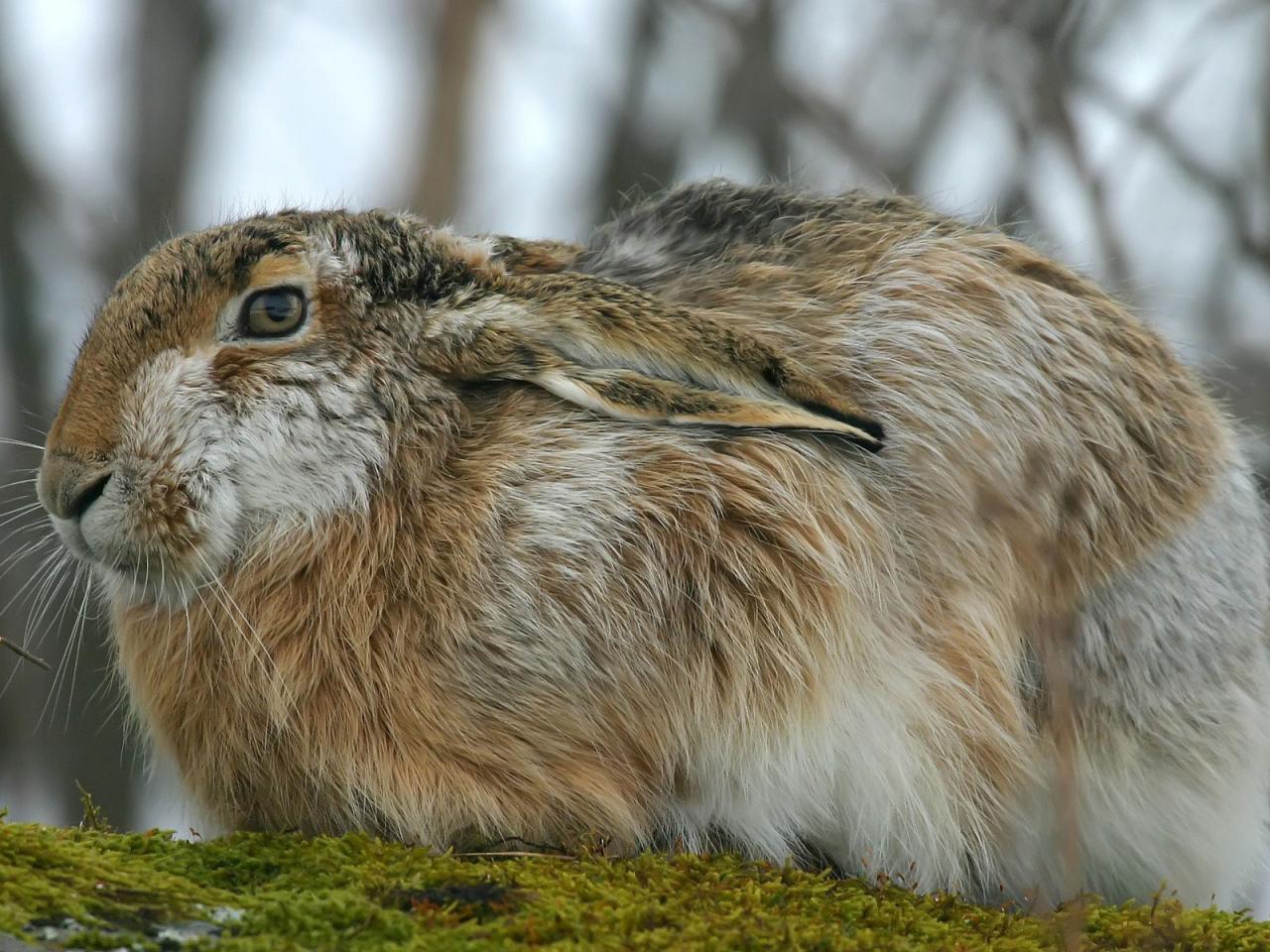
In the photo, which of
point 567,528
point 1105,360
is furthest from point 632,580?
point 1105,360

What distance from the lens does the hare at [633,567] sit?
4.30 m

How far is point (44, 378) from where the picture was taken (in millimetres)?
8117

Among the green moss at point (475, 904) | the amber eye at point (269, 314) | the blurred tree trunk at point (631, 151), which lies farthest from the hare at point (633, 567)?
the blurred tree trunk at point (631, 151)

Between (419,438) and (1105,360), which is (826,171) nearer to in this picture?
(1105,360)

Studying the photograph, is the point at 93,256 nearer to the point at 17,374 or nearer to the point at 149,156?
the point at 149,156

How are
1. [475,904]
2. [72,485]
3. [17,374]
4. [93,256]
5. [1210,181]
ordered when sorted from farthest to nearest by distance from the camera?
[1210,181] → [93,256] → [17,374] → [72,485] → [475,904]

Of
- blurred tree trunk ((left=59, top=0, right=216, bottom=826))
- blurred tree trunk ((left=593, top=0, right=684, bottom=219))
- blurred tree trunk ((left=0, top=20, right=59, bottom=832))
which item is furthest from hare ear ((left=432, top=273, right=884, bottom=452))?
blurred tree trunk ((left=593, top=0, right=684, bottom=219))

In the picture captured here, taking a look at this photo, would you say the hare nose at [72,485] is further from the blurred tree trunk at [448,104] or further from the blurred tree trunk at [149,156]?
the blurred tree trunk at [448,104]

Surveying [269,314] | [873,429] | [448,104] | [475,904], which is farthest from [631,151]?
[475,904]

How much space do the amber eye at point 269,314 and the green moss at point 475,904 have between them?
5.15ft

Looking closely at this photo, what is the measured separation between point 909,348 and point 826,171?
16.2ft

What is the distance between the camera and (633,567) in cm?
441

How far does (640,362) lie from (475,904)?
175 centimetres

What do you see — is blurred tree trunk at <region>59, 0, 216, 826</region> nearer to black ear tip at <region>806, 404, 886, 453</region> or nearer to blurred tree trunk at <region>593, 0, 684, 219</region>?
blurred tree trunk at <region>593, 0, 684, 219</region>
